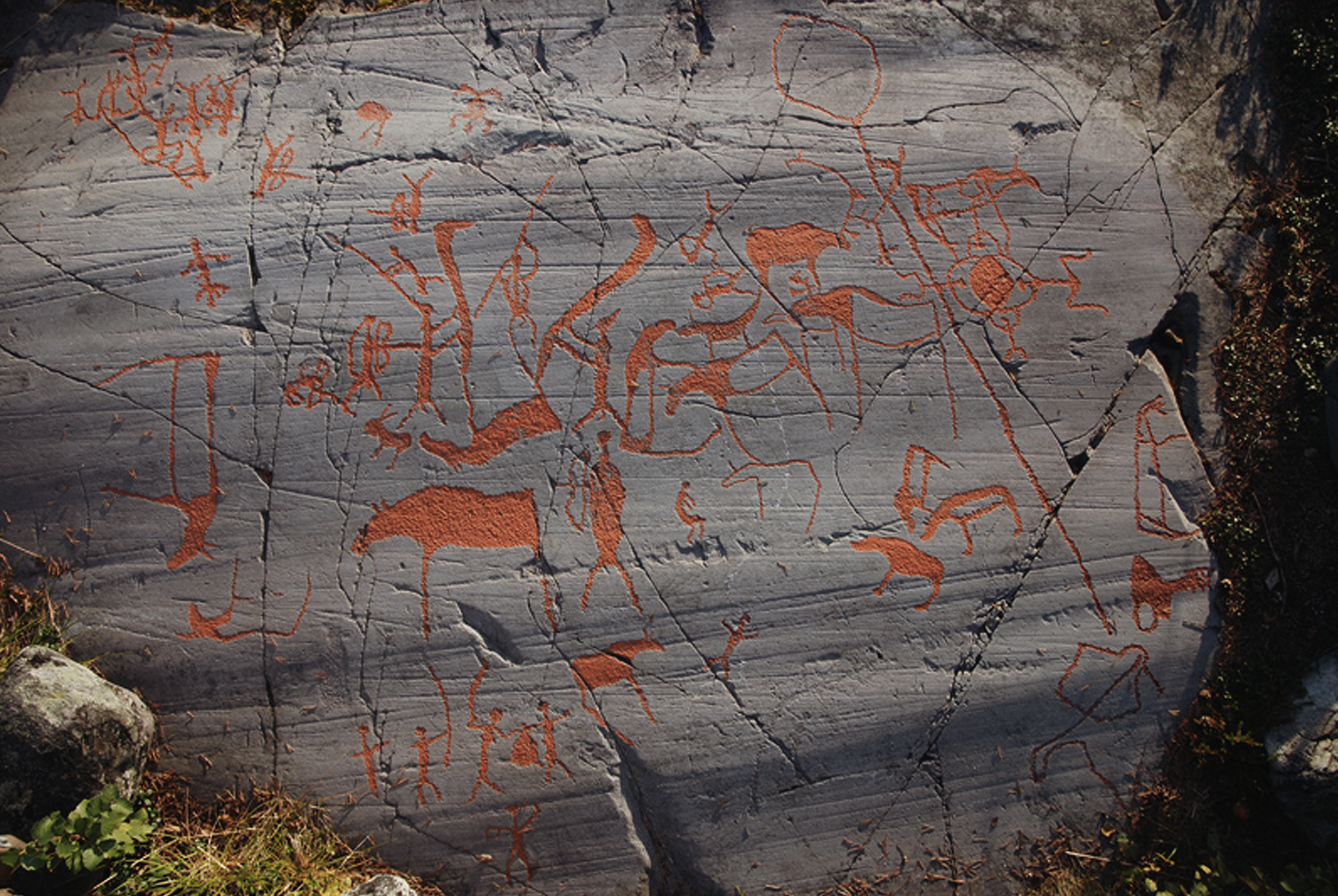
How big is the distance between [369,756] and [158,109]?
3.12 meters

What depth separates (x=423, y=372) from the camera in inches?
126

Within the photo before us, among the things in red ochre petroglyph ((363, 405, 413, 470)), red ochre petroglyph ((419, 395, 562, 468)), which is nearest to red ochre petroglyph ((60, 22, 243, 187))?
red ochre petroglyph ((363, 405, 413, 470))

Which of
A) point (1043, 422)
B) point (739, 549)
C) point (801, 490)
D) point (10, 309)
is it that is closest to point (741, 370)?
point (801, 490)

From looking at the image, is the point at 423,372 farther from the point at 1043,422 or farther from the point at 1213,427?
the point at 1213,427

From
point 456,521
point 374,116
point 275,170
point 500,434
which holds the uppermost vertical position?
point 374,116

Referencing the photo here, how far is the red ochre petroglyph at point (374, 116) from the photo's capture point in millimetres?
3344

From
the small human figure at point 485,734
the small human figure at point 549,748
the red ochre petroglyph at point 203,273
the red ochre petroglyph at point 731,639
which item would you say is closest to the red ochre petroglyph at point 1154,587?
the red ochre petroglyph at point 731,639

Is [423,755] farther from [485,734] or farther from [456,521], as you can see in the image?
[456,521]

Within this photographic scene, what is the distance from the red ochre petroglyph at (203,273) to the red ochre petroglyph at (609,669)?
2313 mm

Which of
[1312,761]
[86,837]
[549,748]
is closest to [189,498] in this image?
[86,837]

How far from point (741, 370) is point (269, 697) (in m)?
2.46

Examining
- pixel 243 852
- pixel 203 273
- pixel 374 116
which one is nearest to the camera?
pixel 243 852

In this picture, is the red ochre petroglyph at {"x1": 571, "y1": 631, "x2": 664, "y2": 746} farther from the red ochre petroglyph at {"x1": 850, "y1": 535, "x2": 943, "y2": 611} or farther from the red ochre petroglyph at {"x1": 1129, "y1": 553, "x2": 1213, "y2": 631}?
the red ochre petroglyph at {"x1": 1129, "y1": 553, "x2": 1213, "y2": 631}

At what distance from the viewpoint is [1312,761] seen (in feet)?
9.74
